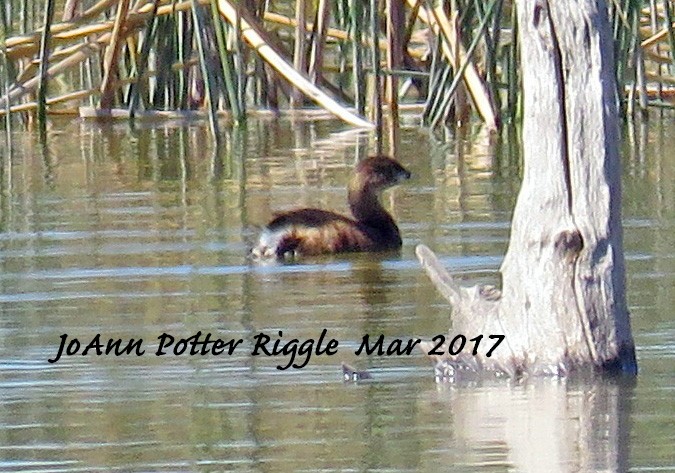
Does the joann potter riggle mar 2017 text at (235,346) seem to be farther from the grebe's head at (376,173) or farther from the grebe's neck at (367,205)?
the grebe's head at (376,173)

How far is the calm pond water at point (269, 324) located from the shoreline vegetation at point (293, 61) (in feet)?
2.72

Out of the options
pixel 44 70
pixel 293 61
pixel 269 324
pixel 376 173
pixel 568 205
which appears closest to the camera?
pixel 568 205

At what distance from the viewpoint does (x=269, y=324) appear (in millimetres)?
6938

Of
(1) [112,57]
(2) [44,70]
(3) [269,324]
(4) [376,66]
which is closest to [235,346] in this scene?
(3) [269,324]

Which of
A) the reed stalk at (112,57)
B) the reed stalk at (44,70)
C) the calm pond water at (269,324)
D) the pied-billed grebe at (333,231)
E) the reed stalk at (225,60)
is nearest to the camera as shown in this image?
the calm pond water at (269,324)

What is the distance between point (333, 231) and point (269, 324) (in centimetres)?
205

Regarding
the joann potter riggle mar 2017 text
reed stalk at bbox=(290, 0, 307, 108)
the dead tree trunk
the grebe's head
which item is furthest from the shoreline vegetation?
the dead tree trunk

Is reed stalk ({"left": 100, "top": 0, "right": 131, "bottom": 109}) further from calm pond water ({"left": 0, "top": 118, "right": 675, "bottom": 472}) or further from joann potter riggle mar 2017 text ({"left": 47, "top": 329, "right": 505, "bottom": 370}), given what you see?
joann potter riggle mar 2017 text ({"left": 47, "top": 329, "right": 505, "bottom": 370})

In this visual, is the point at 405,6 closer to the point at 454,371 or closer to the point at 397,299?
the point at 397,299

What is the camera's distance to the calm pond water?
5.05 metres

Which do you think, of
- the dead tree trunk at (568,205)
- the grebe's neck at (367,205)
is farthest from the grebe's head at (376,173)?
the dead tree trunk at (568,205)

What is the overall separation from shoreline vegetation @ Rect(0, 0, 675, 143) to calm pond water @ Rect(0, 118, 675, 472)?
2.72ft

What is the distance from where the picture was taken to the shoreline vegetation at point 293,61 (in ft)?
42.7

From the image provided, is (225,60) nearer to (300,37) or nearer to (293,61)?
(300,37)
